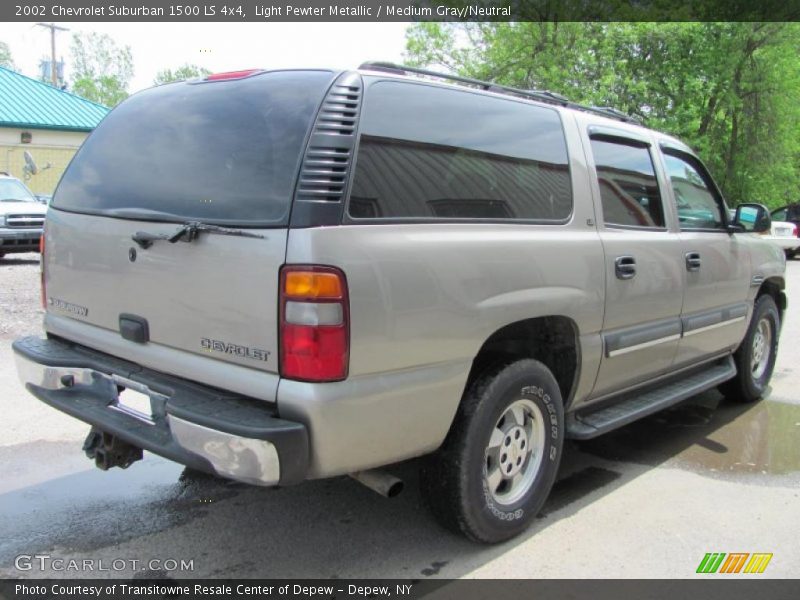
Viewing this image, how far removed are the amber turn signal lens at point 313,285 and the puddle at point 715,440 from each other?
9.05ft

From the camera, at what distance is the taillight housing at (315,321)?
7.88 feet

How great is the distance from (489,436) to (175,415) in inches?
51.5

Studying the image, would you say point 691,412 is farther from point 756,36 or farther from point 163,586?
point 756,36

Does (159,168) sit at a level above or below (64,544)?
above

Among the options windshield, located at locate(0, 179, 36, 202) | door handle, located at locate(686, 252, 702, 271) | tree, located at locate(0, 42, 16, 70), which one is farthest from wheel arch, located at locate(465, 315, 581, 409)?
tree, located at locate(0, 42, 16, 70)

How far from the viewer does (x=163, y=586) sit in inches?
112

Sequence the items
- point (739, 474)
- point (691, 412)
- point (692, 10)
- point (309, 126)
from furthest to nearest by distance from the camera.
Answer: point (692, 10) < point (691, 412) < point (739, 474) < point (309, 126)

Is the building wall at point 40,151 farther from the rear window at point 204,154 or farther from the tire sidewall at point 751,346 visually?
the tire sidewall at point 751,346

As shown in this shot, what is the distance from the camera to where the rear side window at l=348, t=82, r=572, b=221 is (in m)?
2.67

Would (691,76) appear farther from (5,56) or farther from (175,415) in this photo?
(5,56)

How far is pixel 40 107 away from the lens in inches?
1128

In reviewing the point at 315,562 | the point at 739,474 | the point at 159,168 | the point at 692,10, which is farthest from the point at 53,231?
the point at 692,10

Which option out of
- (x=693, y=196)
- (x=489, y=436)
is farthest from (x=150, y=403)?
(x=693, y=196)

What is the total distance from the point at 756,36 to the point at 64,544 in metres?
24.4
